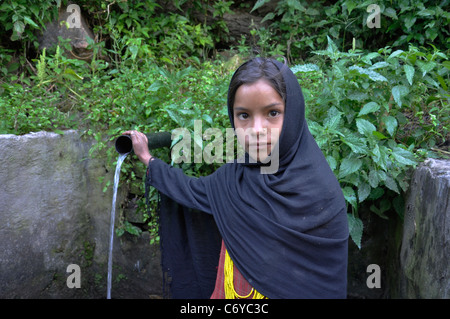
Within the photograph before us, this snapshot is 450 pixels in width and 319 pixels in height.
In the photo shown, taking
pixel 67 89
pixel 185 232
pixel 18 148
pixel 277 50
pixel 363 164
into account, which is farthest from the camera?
pixel 277 50

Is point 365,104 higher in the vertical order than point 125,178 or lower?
higher

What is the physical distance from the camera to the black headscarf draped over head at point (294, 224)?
1666 mm

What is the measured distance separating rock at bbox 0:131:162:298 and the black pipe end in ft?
2.68

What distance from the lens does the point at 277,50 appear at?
3.88 meters

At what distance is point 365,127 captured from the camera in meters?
2.30

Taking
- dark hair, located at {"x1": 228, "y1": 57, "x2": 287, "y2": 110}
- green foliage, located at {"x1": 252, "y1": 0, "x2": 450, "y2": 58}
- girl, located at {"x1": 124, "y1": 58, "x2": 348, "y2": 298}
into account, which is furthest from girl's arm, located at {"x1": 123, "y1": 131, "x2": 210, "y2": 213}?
green foliage, located at {"x1": 252, "y1": 0, "x2": 450, "y2": 58}

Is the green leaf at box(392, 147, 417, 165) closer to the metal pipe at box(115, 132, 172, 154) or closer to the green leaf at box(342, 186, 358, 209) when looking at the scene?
the green leaf at box(342, 186, 358, 209)

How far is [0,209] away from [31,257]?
411 millimetres

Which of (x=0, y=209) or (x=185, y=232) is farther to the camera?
(x=0, y=209)

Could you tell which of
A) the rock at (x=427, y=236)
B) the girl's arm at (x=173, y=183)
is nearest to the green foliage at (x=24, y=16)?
the girl's arm at (x=173, y=183)

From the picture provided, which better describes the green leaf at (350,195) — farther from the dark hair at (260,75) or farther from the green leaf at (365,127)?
the dark hair at (260,75)

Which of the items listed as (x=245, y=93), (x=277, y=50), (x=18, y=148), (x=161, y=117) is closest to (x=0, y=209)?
(x=18, y=148)

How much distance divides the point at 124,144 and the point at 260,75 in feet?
2.66
